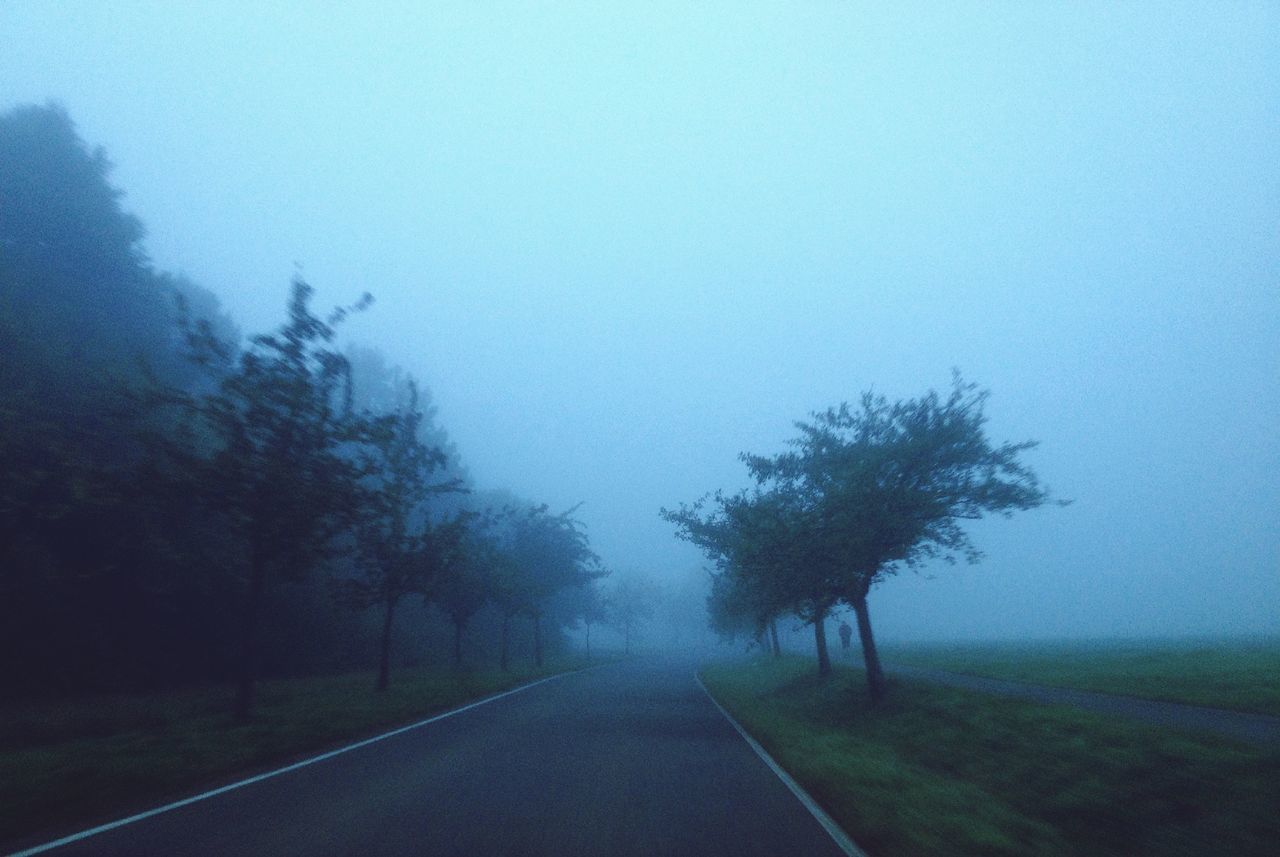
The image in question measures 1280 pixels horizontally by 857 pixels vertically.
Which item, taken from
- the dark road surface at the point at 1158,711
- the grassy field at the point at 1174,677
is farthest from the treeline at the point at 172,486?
the grassy field at the point at 1174,677

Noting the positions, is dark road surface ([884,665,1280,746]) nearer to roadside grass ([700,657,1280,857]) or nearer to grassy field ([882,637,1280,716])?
grassy field ([882,637,1280,716])

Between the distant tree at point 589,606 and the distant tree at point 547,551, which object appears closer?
the distant tree at point 547,551

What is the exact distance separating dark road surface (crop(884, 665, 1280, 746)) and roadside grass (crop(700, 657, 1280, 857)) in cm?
60

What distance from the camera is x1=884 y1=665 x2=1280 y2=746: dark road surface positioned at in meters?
10.0

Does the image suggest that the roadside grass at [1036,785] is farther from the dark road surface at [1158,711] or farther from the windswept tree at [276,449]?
the windswept tree at [276,449]

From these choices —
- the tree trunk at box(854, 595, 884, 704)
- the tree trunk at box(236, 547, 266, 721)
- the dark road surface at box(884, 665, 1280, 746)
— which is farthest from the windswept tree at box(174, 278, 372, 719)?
the dark road surface at box(884, 665, 1280, 746)

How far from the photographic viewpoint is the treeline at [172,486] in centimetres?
1453

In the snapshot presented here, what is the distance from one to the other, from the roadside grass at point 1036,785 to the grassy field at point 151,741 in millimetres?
7493

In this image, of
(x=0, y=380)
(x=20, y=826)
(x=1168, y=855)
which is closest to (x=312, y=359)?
(x=20, y=826)

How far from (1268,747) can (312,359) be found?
1576 centimetres

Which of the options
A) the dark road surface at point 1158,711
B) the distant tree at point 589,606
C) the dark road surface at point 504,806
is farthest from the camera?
the distant tree at point 589,606

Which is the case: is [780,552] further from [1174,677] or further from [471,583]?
[471,583]

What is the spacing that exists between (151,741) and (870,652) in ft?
47.5

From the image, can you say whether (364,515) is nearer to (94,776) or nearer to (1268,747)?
(94,776)
